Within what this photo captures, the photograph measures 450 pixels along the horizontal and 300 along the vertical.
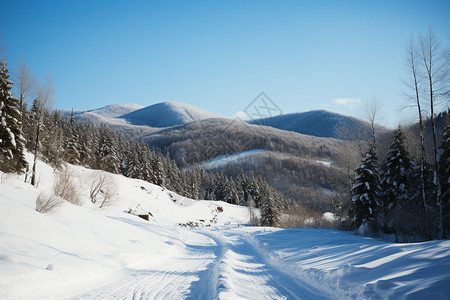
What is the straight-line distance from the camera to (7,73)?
19547 mm

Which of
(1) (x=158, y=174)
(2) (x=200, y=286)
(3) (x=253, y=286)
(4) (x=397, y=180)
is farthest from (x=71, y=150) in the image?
(4) (x=397, y=180)

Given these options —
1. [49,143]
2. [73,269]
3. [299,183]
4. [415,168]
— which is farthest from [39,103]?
[299,183]

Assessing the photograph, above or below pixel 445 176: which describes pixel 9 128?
above

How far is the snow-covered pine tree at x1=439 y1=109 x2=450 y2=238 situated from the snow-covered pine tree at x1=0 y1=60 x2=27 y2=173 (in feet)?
97.9

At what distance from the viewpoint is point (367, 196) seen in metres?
18.6

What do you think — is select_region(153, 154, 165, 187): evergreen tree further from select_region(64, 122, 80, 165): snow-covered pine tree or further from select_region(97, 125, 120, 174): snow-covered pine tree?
select_region(64, 122, 80, 165): snow-covered pine tree

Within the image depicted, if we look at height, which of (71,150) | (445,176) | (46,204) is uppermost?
(71,150)

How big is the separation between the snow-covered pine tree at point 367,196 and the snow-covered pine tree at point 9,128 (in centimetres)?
2677

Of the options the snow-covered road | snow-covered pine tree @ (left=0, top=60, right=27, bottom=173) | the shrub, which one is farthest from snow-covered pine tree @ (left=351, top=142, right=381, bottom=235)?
snow-covered pine tree @ (left=0, top=60, right=27, bottom=173)

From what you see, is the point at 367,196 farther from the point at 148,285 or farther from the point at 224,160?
the point at 224,160

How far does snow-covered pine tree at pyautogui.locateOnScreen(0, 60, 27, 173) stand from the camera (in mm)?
18188

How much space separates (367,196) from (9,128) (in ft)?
96.1

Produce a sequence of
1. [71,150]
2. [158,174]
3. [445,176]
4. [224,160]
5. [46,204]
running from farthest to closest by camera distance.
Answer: [224,160] < [158,174] < [71,150] < [445,176] < [46,204]

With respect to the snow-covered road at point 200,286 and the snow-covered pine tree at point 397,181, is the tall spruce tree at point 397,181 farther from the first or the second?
the snow-covered road at point 200,286
